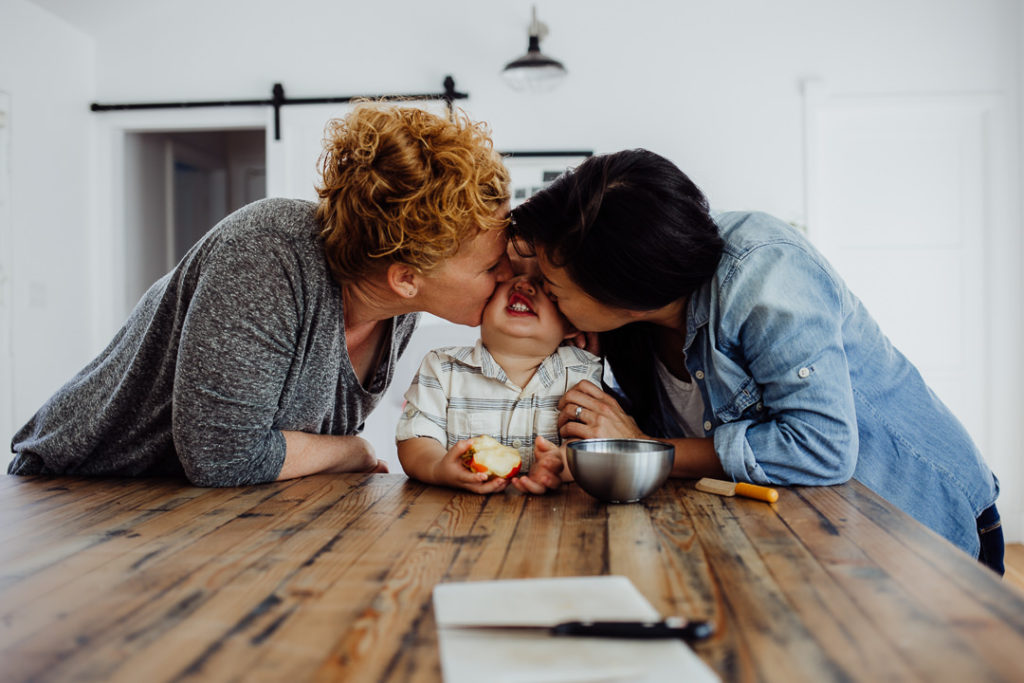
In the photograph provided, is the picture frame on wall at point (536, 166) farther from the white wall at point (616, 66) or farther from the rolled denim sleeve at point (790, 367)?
the rolled denim sleeve at point (790, 367)

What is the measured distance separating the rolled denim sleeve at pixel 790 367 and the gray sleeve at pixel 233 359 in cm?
67

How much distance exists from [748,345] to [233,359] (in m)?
0.75

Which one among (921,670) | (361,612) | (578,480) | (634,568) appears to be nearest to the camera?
(921,670)

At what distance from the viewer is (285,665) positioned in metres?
0.55

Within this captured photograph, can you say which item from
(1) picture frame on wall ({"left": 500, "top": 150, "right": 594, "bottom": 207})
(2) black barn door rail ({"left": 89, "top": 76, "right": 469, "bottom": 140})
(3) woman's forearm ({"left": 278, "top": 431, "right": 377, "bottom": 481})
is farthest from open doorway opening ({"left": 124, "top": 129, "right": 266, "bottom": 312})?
(3) woman's forearm ({"left": 278, "top": 431, "right": 377, "bottom": 481})

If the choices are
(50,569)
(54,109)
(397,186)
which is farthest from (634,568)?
(54,109)

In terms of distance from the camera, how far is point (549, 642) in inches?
22.8

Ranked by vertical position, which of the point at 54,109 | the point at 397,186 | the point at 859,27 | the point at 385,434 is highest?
the point at 859,27

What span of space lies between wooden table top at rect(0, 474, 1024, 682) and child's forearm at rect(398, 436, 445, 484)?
0.10 m

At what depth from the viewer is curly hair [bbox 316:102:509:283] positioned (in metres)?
1.17

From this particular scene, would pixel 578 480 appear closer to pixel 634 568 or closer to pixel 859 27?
pixel 634 568

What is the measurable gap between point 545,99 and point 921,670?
3843mm

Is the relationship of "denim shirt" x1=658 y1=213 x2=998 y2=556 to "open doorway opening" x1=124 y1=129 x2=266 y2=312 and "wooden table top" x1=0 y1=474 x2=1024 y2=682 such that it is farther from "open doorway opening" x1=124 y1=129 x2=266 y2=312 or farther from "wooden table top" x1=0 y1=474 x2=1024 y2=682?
"open doorway opening" x1=124 y1=129 x2=266 y2=312

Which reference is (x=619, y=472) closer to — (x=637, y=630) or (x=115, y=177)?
(x=637, y=630)
